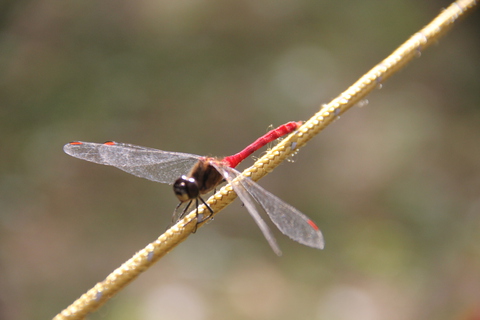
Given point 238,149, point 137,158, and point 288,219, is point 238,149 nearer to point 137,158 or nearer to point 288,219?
point 137,158

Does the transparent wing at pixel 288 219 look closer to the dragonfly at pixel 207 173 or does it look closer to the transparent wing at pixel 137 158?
the dragonfly at pixel 207 173

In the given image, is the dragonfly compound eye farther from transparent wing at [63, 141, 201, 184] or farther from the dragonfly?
transparent wing at [63, 141, 201, 184]

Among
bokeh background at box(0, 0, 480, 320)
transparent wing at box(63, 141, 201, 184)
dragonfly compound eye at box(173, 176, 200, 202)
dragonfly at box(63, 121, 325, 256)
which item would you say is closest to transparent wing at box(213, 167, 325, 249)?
dragonfly at box(63, 121, 325, 256)

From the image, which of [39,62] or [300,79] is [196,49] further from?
[39,62]

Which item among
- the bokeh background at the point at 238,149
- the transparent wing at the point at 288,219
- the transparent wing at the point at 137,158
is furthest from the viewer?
the bokeh background at the point at 238,149

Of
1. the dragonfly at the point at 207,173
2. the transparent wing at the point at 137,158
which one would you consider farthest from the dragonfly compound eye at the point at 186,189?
the transparent wing at the point at 137,158

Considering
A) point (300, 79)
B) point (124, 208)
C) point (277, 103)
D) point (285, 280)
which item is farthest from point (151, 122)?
point (285, 280)

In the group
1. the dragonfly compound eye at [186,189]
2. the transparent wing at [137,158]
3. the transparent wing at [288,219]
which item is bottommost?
the transparent wing at [288,219]
